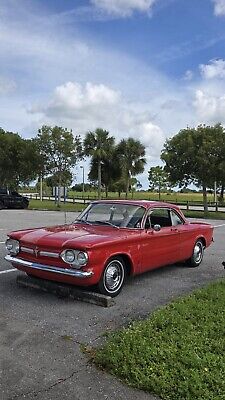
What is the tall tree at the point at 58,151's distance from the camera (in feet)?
114

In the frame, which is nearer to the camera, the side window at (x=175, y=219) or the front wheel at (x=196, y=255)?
the side window at (x=175, y=219)

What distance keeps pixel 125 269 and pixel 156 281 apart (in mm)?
1119

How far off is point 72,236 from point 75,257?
0.46 metres

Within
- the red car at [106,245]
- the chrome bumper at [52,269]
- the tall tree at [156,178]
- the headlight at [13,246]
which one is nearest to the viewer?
the chrome bumper at [52,269]

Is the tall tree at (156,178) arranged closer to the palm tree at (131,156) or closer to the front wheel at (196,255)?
the palm tree at (131,156)

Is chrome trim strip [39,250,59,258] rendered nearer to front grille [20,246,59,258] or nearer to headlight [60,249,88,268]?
front grille [20,246,59,258]

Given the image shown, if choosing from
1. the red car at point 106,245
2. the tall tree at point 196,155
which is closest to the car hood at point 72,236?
the red car at point 106,245

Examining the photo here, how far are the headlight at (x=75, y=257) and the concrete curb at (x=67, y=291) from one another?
559mm

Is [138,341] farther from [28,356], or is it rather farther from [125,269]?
[125,269]

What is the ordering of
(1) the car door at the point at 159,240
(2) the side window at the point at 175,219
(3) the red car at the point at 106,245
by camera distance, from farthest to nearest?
(2) the side window at the point at 175,219, (1) the car door at the point at 159,240, (3) the red car at the point at 106,245

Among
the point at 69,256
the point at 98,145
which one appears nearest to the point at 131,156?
the point at 98,145

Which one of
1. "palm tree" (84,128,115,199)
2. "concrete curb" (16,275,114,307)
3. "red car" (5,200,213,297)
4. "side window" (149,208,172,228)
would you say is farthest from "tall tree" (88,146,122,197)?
"concrete curb" (16,275,114,307)

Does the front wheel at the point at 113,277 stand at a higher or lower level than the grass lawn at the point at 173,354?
higher

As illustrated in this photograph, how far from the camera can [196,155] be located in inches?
985
